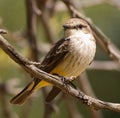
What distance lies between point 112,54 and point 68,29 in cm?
41

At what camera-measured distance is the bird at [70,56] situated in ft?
15.2

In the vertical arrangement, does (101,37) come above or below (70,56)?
below

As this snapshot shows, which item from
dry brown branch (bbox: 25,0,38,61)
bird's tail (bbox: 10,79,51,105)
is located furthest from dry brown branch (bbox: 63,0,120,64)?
bird's tail (bbox: 10,79,51,105)

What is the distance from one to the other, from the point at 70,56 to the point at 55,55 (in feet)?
0.40

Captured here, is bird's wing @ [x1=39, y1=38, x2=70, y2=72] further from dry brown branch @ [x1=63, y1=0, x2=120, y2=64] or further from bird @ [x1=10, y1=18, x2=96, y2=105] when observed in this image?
dry brown branch @ [x1=63, y1=0, x2=120, y2=64]

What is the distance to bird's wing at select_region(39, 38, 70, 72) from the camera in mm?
4707

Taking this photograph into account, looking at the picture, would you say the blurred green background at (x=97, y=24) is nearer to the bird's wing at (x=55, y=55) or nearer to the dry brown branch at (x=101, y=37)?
the dry brown branch at (x=101, y=37)

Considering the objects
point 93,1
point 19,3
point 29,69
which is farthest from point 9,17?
point 29,69

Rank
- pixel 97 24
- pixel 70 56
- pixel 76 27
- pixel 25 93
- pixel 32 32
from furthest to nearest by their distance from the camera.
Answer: pixel 97 24 < pixel 32 32 < pixel 76 27 < pixel 70 56 < pixel 25 93

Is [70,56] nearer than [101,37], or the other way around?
[70,56]

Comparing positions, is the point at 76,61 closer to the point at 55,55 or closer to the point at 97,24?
the point at 55,55

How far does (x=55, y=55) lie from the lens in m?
4.82

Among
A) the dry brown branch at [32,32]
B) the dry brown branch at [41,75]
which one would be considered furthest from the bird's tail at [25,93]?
the dry brown branch at [32,32]

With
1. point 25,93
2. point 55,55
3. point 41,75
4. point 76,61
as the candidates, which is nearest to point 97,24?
point 55,55
